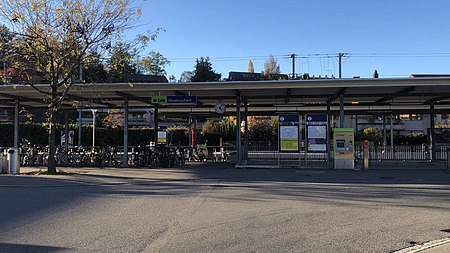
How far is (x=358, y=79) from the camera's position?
727 inches

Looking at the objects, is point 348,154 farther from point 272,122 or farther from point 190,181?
point 272,122

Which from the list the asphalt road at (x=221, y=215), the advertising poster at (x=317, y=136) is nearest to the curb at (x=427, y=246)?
the asphalt road at (x=221, y=215)

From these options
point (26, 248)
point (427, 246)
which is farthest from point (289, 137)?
point (26, 248)

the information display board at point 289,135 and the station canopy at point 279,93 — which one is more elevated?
the station canopy at point 279,93

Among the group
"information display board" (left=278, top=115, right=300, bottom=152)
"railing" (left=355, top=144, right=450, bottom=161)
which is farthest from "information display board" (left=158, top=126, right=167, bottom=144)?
"railing" (left=355, top=144, right=450, bottom=161)

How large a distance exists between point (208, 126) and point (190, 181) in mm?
26636

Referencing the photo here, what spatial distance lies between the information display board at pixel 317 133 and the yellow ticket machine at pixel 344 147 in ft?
2.04

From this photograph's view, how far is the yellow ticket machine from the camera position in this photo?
64.2ft

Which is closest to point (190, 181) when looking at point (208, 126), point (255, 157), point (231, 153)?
point (255, 157)

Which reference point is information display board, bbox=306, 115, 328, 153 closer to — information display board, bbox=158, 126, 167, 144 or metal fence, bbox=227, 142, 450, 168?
metal fence, bbox=227, 142, 450, 168

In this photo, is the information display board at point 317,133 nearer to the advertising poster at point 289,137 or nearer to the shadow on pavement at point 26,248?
the advertising poster at point 289,137

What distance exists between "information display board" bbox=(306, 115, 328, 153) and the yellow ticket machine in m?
0.62

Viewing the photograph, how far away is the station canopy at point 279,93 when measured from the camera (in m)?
18.7

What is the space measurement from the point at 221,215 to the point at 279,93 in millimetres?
14246
